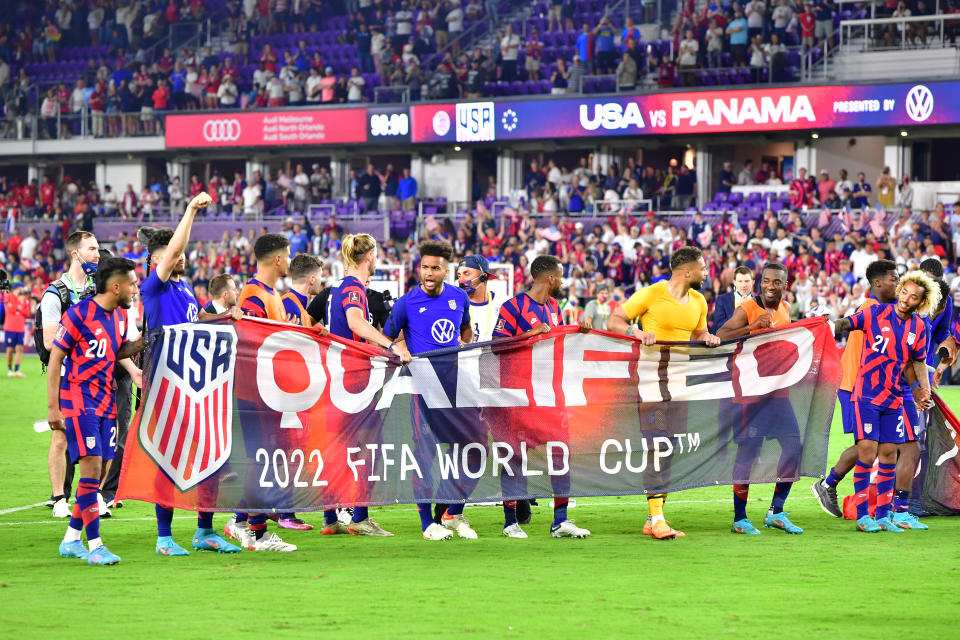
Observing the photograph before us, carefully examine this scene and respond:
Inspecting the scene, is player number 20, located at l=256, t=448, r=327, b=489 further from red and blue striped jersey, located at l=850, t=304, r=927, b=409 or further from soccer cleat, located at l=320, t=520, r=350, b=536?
red and blue striped jersey, located at l=850, t=304, r=927, b=409

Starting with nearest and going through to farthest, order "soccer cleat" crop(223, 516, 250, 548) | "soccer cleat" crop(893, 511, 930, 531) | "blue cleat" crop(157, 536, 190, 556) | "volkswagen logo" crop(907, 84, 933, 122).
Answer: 1. "blue cleat" crop(157, 536, 190, 556)
2. "soccer cleat" crop(223, 516, 250, 548)
3. "soccer cleat" crop(893, 511, 930, 531)
4. "volkswagen logo" crop(907, 84, 933, 122)

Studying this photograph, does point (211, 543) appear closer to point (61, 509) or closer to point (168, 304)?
point (168, 304)

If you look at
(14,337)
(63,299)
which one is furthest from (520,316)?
(14,337)

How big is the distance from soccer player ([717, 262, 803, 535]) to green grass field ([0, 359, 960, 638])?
0.76ft

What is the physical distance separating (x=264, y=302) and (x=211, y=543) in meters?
1.73

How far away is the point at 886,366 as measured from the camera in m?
9.34

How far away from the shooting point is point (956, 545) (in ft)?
28.8

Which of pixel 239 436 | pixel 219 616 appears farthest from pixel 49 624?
pixel 239 436

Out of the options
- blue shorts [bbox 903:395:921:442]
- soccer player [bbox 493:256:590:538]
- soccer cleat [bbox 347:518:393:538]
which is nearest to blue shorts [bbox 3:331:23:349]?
soccer cleat [bbox 347:518:393:538]

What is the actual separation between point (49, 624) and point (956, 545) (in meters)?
6.05

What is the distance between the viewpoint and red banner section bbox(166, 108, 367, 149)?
36.8 m

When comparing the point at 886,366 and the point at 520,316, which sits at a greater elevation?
the point at 520,316

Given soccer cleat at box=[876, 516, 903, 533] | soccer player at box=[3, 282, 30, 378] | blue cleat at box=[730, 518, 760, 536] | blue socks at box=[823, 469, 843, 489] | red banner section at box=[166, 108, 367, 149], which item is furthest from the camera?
red banner section at box=[166, 108, 367, 149]

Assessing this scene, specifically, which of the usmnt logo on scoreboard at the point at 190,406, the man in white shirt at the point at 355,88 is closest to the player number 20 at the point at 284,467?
the usmnt logo on scoreboard at the point at 190,406
